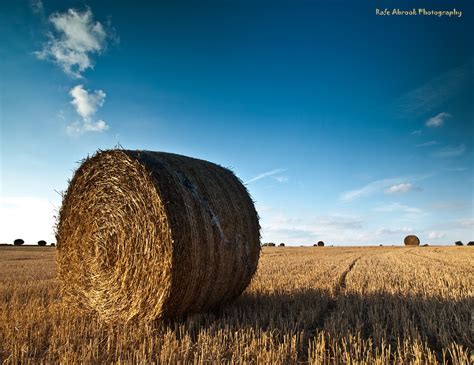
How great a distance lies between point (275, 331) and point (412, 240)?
44629 millimetres

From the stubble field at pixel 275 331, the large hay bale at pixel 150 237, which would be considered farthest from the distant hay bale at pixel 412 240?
the large hay bale at pixel 150 237

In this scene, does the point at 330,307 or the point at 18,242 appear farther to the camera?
the point at 18,242

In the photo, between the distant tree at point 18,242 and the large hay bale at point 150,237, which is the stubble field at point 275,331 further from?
the distant tree at point 18,242

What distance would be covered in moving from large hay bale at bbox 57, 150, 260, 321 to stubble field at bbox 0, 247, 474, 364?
11.7 inches

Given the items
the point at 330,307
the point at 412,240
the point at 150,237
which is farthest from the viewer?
the point at 412,240

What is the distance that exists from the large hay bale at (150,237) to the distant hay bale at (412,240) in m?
43.0

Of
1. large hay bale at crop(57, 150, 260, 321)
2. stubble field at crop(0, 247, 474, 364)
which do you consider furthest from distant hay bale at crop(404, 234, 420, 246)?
large hay bale at crop(57, 150, 260, 321)

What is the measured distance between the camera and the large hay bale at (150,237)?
5007 millimetres

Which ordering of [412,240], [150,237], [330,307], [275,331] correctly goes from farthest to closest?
1. [412,240]
2. [330,307]
3. [150,237]
4. [275,331]

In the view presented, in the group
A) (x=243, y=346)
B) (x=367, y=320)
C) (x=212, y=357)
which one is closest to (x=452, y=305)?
(x=367, y=320)

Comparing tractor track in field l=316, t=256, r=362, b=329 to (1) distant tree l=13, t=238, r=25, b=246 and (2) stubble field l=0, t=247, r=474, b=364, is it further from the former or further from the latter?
(1) distant tree l=13, t=238, r=25, b=246

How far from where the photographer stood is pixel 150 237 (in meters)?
5.09

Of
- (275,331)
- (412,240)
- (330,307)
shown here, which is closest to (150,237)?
(275,331)

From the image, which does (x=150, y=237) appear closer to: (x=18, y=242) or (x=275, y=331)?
(x=275, y=331)
